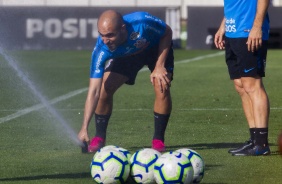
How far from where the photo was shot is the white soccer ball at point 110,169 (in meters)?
7.83

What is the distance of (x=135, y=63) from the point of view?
1042cm

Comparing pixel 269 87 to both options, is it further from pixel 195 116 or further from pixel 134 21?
pixel 134 21

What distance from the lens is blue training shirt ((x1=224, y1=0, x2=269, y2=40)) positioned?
9883mm

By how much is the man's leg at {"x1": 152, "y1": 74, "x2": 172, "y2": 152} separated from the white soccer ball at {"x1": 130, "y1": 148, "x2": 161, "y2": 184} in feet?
7.38

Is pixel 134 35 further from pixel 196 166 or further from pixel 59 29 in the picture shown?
pixel 59 29

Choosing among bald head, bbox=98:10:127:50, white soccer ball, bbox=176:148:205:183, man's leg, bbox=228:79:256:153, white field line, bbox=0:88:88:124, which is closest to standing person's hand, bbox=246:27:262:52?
man's leg, bbox=228:79:256:153

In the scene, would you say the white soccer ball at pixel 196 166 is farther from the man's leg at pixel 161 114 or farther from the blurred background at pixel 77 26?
the blurred background at pixel 77 26

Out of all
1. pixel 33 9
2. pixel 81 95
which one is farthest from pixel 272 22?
pixel 81 95

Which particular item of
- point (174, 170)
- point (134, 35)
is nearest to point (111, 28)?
point (134, 35)

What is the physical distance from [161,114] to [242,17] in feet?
4.42

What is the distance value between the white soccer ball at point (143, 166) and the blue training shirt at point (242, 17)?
7.69 feet

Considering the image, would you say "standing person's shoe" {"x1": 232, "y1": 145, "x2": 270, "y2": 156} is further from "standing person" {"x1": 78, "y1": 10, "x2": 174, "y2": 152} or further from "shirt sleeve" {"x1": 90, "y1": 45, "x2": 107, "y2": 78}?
"shirt sleeve" {"x1": 90, "y1": 45, "x2": 107, "y2": 78}

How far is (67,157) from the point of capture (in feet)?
31.7

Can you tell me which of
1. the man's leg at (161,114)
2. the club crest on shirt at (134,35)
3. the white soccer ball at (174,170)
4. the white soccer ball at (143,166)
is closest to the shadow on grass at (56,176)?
the white soccer ball at (143,166)
